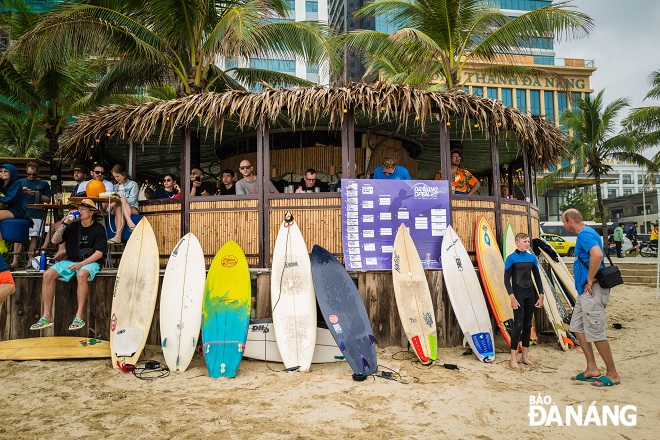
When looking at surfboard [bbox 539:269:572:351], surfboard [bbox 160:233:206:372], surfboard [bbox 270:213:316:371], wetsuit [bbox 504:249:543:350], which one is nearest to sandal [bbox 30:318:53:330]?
surfboard [bbox 160:233:206:372]

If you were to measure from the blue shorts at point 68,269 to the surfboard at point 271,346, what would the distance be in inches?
87.9

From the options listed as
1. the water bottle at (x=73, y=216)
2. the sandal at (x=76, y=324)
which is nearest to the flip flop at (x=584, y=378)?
the sandal at (x=76, y=324)

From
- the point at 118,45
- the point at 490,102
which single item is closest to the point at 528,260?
the point at 490,102

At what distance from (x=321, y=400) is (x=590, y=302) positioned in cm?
302

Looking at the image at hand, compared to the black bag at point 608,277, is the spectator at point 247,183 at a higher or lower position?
higher

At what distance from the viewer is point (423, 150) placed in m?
10.7

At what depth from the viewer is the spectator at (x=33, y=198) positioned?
7.78 meters

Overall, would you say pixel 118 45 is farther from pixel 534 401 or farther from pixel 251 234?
pixel 534 401

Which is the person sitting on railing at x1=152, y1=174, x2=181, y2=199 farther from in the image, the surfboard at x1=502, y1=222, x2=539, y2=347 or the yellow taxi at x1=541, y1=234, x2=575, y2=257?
the yellow taxi at x1=541, y1=234, x2=575, y2=257

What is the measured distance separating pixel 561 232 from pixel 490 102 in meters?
29.3

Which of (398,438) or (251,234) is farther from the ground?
(251,234)

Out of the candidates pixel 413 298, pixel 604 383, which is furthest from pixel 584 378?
pixel 413 298

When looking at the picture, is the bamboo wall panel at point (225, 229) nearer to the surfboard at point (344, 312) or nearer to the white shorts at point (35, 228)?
the surfboard at point (344, 312)

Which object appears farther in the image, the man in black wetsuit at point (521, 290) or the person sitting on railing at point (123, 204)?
the person sitting on railing at point (123, 204)
